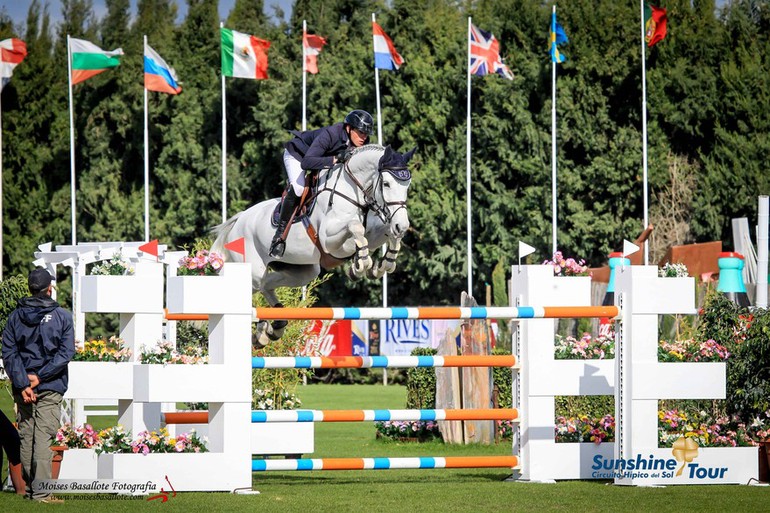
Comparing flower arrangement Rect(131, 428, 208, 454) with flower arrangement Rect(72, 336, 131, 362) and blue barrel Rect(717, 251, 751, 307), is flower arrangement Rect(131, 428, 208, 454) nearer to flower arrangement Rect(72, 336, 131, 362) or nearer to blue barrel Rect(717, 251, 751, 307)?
flower arrangement Rect(72, 336, 131, 362)

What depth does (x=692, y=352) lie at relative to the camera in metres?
9.53

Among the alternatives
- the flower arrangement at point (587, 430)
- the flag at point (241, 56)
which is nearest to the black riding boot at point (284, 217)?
the flower arrangement at point (587, 430)

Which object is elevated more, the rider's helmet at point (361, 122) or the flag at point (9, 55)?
the flag at point (9, 55)

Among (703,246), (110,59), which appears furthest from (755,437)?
(110,59)

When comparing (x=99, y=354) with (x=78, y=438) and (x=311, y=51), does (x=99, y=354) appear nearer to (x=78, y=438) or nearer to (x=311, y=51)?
(x=78, y=438)

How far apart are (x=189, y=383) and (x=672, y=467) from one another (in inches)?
151

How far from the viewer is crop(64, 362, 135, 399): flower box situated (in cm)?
916

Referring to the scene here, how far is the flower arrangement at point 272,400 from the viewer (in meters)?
12.3

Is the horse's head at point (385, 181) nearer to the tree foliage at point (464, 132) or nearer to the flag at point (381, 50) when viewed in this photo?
the flag at point (381, 50)

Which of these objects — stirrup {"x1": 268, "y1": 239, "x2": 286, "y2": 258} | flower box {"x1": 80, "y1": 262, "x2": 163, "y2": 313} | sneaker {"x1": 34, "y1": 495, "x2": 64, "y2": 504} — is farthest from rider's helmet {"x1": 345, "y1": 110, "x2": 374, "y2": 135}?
sneaker {"x1": 34, "y1": 495, "x2": 64, "y2": 504}

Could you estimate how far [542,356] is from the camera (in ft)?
31.3

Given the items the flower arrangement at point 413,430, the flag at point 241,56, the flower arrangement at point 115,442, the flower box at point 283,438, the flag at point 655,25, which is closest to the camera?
the flower arrangement at point 115,442

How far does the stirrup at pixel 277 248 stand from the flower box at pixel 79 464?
234cm

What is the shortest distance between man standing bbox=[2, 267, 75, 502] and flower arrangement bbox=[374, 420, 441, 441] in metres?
6.68
